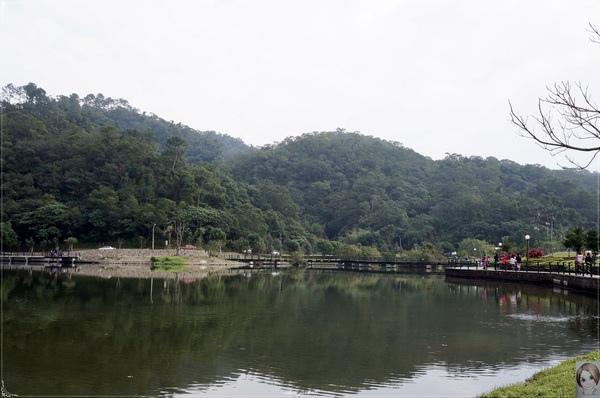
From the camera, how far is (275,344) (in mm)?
13352

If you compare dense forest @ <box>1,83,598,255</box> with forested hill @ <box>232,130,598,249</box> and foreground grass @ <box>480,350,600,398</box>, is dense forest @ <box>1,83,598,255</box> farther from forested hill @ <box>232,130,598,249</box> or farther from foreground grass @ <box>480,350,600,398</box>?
foreground grass @ <box>480,350,600,398</box>

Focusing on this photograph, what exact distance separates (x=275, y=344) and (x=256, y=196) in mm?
78178

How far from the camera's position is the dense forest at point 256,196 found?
66.6 meters

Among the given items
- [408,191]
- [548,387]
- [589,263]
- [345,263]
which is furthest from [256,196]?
[548,387]

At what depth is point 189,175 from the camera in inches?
2968

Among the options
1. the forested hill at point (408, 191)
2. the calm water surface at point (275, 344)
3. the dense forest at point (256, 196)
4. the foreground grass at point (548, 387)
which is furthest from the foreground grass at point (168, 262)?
the foreground grass at point (548, 387)

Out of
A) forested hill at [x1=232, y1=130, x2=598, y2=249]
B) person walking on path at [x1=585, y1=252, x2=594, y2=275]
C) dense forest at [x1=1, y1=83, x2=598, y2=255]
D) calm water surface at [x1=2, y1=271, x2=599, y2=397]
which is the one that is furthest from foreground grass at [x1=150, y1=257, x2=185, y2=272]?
person walking on path at [x1=585, y1=252, x2=594, y2=275]

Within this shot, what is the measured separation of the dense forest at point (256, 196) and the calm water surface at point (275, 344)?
34674 millimetres

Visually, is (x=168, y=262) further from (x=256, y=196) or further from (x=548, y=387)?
(x=548, y=387)

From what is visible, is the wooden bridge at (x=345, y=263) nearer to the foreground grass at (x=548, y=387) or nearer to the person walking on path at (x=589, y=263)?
the person walking on path at (x=589, y=263)

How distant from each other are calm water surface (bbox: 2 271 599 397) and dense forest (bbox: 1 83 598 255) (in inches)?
1365

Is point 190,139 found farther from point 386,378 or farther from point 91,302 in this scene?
point 386,378

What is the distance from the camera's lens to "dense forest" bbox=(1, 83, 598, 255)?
66.6m

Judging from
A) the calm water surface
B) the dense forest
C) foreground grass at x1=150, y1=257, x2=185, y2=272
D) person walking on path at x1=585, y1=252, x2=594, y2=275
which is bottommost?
the calm water surface
